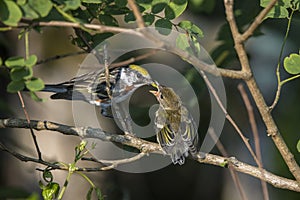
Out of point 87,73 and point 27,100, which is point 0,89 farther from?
point 87,73

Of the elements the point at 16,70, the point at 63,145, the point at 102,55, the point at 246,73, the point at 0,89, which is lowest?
the point at 246,73

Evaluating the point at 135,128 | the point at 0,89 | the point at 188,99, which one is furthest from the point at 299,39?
the point at 0,89

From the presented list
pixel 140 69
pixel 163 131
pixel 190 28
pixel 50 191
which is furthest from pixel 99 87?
pixel 50 191

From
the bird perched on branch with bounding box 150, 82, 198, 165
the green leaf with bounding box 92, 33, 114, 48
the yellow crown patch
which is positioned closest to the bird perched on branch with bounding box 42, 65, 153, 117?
the yellow crown patch

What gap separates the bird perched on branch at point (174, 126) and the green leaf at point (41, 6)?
119 centimetres

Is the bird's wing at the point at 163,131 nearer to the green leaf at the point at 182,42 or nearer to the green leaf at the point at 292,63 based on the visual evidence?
the green leaf at the point at 182,42

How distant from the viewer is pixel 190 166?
21.4 ft

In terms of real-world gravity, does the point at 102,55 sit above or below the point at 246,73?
above

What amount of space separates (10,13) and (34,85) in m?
0.27

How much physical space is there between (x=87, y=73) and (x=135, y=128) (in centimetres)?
43

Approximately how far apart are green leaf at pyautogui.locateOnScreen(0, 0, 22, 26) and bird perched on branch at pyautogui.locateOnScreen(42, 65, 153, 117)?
1.30m

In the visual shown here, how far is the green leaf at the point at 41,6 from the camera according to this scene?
223cm

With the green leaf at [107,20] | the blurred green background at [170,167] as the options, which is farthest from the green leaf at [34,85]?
the blurred green background at [170,167]

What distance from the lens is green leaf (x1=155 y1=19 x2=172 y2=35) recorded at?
2.79 m
